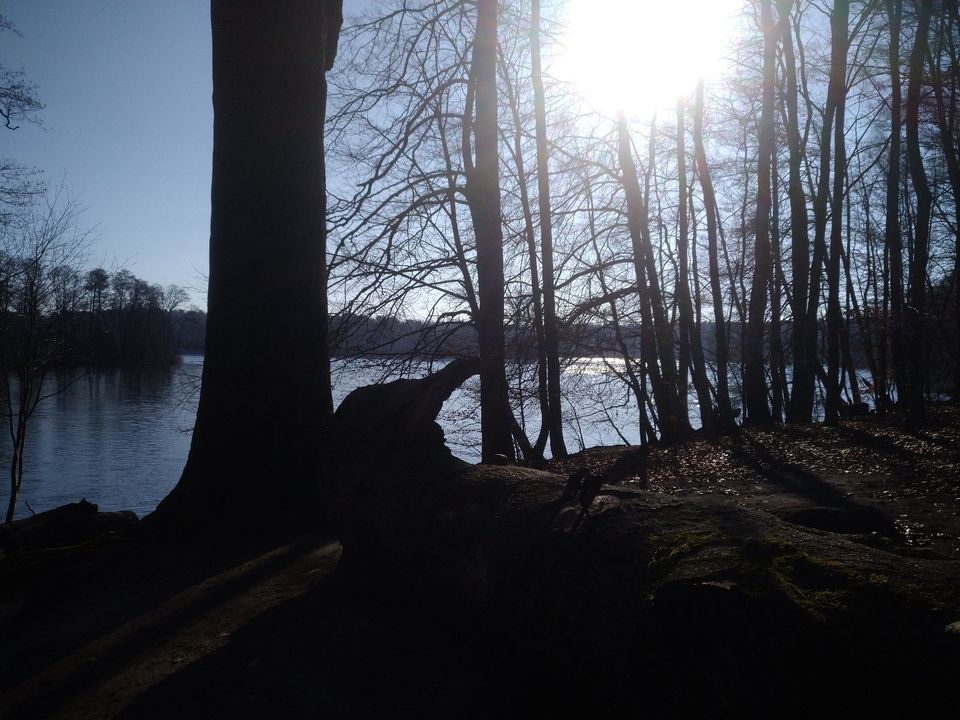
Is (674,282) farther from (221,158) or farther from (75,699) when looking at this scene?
(75,699)

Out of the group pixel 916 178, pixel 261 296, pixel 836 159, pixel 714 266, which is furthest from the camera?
pixel 714 266

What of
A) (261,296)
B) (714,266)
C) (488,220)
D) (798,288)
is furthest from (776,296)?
(261,296)

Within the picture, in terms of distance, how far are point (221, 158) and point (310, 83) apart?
1.04 m

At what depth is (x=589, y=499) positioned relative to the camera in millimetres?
2982

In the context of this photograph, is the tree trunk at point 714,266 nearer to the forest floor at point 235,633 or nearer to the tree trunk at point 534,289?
the tree trunk at point 534,289

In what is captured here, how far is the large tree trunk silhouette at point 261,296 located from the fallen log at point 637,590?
2021mm

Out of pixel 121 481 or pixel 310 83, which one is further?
pixel 121 481

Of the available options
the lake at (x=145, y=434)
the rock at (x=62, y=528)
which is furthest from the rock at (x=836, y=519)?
the lake at (x=145, y=434)

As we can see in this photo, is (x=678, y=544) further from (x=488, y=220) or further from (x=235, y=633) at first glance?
(x=488, y=220)

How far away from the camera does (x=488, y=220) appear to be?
40.9 feet

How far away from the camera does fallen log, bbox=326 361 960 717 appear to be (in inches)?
77.3

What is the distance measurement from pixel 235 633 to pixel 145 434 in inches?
946

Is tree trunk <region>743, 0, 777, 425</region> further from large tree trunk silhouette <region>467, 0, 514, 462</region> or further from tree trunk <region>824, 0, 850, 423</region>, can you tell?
large tree trunk silhouette <region>467, 0, 514, 462</region>

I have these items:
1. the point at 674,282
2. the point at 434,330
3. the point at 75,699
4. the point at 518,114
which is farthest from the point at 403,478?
the point at 674,282
